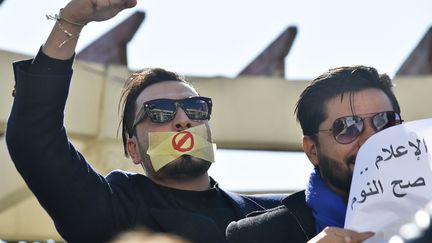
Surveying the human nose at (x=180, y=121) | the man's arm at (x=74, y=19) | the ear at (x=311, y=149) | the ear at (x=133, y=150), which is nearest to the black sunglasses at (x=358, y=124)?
the ear at (x=311, y=149)

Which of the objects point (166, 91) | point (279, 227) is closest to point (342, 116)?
point (279, 227)

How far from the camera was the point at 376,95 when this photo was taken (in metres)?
2.39

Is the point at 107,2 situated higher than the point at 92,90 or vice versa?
the point at 107,2

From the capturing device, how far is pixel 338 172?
91.4 inches

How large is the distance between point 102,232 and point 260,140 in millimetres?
5756

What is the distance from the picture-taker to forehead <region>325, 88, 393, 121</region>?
233 cm

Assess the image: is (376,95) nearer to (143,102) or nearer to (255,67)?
(143,102)

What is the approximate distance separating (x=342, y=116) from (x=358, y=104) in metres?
0.05

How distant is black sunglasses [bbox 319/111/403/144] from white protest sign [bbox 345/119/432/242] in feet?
1.04

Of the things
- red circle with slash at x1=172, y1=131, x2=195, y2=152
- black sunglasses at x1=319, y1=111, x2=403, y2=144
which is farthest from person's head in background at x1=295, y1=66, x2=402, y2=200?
red circle with slash at x1=172, y1=131, x2=195, y2=152

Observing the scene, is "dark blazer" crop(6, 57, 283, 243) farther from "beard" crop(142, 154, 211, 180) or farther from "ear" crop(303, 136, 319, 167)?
"ear" crop(303, 136, 319, 167)

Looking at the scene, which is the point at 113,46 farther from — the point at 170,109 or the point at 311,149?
the point at 311,149

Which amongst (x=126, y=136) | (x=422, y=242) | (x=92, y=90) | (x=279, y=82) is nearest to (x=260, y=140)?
(x=279, y=82)

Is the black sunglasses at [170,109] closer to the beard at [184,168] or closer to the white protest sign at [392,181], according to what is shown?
the beard at [184,168]
